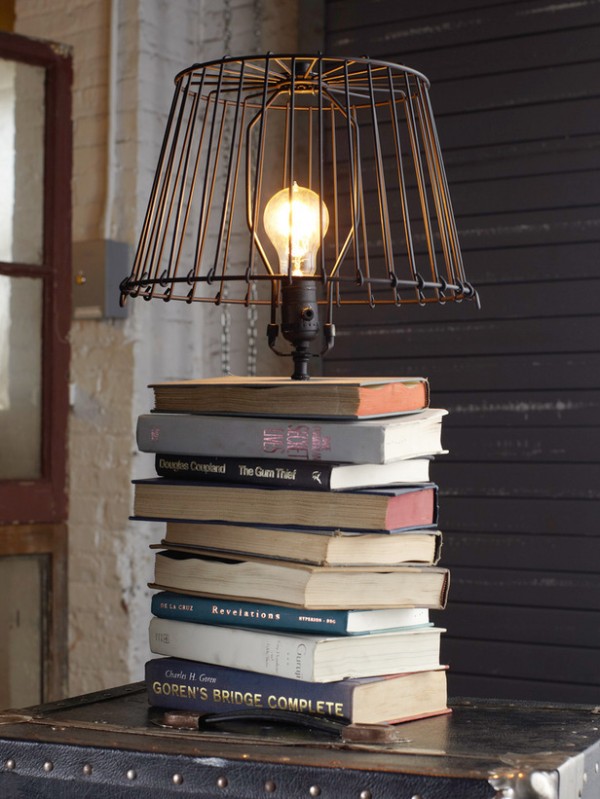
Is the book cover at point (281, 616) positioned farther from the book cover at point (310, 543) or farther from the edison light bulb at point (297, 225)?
the edison light bulb at point (297, 225)

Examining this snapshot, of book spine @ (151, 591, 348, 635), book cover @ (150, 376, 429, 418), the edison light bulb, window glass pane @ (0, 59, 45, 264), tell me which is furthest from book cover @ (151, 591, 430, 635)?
window glass pane @ (0, 59, 45, 264)

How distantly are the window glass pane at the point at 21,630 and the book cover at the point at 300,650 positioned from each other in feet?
4.04

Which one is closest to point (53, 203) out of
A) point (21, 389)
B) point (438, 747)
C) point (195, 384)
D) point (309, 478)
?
point (21, 389)

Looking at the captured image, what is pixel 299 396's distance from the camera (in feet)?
4.43

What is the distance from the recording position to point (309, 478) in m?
1.33

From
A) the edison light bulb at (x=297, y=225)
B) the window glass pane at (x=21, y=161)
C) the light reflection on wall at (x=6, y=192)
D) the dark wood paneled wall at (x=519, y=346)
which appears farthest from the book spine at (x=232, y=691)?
the window glass pane at (x=21, y=161)

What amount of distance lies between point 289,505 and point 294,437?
0.08 m

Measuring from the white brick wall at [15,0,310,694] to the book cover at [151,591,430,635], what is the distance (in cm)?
125

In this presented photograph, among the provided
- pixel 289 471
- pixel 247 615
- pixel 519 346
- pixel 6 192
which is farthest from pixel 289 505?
pixel 6 192

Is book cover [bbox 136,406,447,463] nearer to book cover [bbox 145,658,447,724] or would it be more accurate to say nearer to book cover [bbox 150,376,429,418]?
book cover [bbox 150,376,429,418]

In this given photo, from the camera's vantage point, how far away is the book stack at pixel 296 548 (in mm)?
1323

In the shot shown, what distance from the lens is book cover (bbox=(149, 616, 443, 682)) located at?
51.9 inches

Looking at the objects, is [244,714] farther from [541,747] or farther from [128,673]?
[128,673]

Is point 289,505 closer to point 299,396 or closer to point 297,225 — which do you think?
point 299,396
